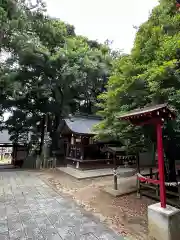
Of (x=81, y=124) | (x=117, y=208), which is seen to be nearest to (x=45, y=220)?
(x=117, y=208)

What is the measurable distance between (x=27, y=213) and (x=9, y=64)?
44.4 ft

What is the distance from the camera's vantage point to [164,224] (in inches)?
137

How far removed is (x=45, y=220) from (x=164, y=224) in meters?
2.83

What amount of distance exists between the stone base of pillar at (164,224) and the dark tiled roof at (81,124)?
6.88 meters

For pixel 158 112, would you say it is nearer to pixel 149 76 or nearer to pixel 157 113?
pixel 157 113

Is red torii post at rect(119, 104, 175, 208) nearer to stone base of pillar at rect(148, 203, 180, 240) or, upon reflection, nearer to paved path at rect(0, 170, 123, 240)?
stone base of pillar at rect(148, 203, 180, 240)

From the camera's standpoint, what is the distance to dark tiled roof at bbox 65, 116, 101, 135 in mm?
12089

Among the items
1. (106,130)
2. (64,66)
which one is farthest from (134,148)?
(64,66)

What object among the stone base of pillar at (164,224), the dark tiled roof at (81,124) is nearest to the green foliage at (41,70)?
the dark tiled roof at (81,124)

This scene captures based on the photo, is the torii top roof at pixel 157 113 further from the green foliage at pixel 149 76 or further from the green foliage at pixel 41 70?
the green foliage at pixel 41 70

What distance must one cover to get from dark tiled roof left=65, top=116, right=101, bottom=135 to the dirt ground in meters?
4.17

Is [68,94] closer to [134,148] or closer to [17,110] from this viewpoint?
[17,110]

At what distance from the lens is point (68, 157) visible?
13805 millimetres

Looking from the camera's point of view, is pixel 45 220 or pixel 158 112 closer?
pixel 158 112
